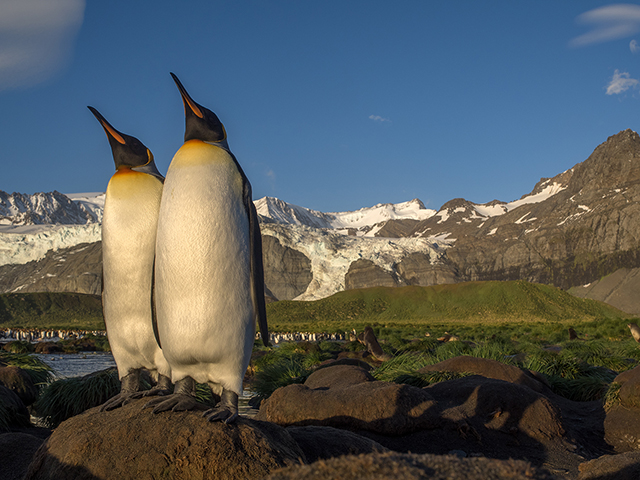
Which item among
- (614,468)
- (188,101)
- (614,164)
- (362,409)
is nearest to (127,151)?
(188,101)

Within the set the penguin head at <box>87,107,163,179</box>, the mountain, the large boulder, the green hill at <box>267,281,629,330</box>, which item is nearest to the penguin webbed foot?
the penguin head at <box>87,107,163,179</box>

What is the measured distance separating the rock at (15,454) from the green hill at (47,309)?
94096 mm

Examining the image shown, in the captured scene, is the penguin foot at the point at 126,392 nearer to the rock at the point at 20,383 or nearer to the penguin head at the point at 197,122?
the penguin head at the point at 197,122

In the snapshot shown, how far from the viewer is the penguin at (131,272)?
474 centimetres

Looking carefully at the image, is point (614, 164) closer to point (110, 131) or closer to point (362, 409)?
point (362, 409)

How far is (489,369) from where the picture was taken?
33.8ft

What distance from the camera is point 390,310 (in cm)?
8606

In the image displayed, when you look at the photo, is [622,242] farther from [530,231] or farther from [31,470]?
[31,470]

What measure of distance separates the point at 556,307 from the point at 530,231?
245 feet

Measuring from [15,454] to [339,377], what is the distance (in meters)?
5.69

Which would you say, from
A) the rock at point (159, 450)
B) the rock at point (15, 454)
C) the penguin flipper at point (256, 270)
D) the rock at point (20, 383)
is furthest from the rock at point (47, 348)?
the penguin flipper at point (256, 270)

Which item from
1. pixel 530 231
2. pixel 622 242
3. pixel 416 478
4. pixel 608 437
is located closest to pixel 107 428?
pixel 416 478

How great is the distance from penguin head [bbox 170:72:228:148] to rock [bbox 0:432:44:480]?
400 centimetres

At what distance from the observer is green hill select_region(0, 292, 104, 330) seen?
310 ft
